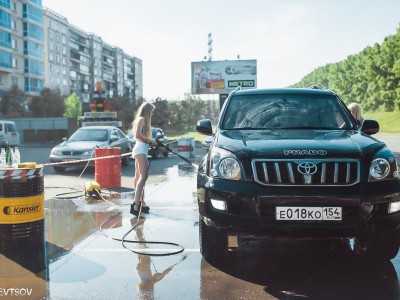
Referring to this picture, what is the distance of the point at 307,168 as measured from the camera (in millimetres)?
4102

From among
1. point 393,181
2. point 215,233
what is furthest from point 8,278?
point 393,181

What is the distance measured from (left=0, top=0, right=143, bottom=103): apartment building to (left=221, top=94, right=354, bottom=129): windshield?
63.2 m

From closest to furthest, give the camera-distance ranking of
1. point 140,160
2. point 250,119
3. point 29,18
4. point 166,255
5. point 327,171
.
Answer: point 327,171, point 166,255, point 250,119, point 140,160, point 29,18

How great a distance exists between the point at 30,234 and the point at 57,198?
4554mm

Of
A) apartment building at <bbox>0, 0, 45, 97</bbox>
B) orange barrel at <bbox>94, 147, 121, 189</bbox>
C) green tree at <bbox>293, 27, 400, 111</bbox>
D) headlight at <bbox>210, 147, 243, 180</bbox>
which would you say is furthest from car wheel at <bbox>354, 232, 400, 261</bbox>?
apartment building at <bbox>0, 0, 45, 97</bbox>

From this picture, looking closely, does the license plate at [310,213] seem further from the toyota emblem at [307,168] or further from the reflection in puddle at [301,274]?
the reflection in puddle at [301,274]

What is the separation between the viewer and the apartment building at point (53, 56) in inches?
2675

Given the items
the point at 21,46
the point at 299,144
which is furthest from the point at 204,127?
the point at 21,46

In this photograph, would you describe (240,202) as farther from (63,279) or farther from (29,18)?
(29,18)

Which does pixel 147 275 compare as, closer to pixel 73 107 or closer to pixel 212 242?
pixel 212 242

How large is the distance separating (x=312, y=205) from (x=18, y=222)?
2.75 m

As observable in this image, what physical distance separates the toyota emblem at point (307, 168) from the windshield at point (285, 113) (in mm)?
1231

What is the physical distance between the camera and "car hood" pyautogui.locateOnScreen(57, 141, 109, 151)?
1425 cm

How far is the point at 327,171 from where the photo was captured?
13.5 feet
